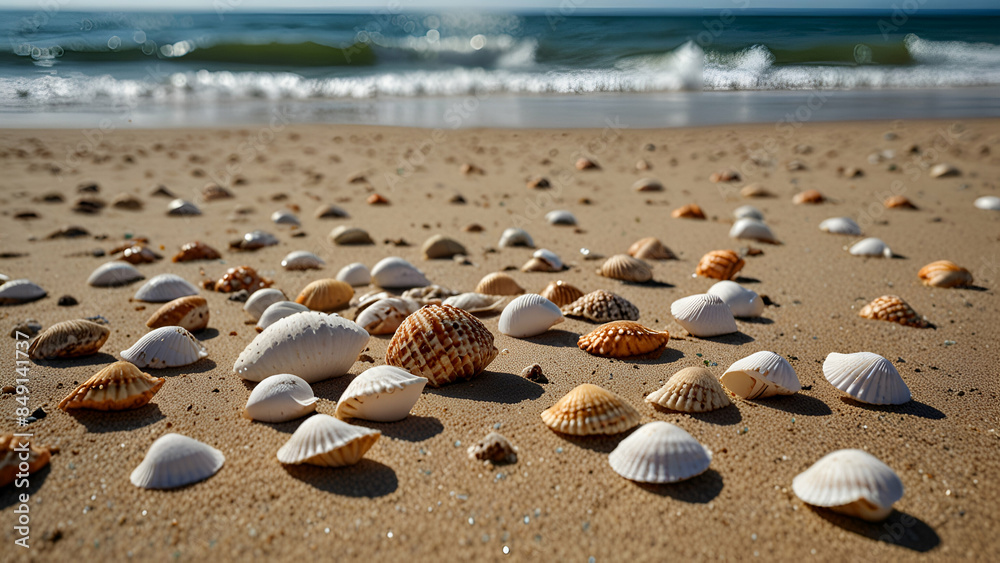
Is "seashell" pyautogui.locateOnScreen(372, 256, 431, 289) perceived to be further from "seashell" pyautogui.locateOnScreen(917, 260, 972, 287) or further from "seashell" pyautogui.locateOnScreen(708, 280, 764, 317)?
"seashell" pyautogui.locateOnScreen(917, 260, 972, 287)

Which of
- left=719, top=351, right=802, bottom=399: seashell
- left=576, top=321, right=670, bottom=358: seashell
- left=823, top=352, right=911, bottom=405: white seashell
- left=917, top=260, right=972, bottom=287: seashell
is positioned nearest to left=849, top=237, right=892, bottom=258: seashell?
left=917, top=260, right=972, bottom=287: seashell

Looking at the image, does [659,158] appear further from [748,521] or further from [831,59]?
[831,59]

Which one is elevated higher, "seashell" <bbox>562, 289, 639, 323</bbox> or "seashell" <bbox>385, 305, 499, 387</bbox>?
"seashell" <bbox>385, 305, 499, 387</bbox>

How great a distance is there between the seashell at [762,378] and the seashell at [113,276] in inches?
158

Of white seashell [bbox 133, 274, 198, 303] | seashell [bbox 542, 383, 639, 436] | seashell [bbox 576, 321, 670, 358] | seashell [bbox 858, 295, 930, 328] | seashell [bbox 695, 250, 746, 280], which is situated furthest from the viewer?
seashell [bbox 695, 250, 746, 280]

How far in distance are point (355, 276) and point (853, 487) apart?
11.1 feet

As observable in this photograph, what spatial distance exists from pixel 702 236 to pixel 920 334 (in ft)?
7.95

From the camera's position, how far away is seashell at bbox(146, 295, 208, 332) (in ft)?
11.9

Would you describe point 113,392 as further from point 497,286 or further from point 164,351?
point 497,286

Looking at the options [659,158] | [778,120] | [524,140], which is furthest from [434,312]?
[778,120]

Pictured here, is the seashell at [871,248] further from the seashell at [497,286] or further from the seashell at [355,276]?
the seashell at [355,276]

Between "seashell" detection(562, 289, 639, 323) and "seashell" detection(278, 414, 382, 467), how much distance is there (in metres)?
1.78

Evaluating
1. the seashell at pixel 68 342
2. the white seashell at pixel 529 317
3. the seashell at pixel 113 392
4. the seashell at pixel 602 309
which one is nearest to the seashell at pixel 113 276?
the seashell at pixel 68 342

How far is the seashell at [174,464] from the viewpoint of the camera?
86.4 inches
